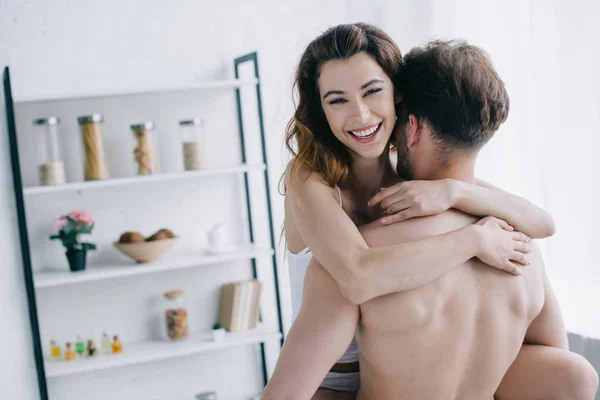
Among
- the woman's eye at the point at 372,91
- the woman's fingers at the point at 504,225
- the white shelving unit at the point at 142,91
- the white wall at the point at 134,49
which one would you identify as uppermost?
the white wall at the point at 134,49

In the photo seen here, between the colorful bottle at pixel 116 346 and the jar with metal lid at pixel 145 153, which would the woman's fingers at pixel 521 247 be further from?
the colorful bottle at pixel 116 346

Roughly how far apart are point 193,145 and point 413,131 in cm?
187

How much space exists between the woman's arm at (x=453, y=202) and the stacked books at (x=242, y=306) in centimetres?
195

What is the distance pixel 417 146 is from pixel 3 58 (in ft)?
7.93

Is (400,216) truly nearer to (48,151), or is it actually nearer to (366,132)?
(366,132)

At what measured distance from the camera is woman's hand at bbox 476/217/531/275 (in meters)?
1.26

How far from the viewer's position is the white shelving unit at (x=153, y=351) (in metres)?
3.01

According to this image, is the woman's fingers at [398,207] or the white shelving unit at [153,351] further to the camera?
the white shelving unit at [153,351]

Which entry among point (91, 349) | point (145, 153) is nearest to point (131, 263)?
point (91, 349)

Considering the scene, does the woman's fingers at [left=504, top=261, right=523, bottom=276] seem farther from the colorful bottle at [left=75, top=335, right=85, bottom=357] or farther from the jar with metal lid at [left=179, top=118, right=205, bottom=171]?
the colorful bottle at [left=75, top=335, right=85, bottom=357]

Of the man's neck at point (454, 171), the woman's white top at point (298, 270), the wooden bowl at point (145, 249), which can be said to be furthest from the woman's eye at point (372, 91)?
the wooden bowl at point (145, 249)

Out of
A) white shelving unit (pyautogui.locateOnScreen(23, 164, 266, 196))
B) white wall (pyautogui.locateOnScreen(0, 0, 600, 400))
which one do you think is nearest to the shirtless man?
white wall (pyautogui.locateOnScreen(0, 0, 600, 400))

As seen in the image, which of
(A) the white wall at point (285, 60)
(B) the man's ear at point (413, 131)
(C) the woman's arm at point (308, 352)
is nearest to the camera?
(C) the woman's arm at point (308, 352)

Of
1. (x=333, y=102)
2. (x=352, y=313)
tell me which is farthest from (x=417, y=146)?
(x=352, y=313)
